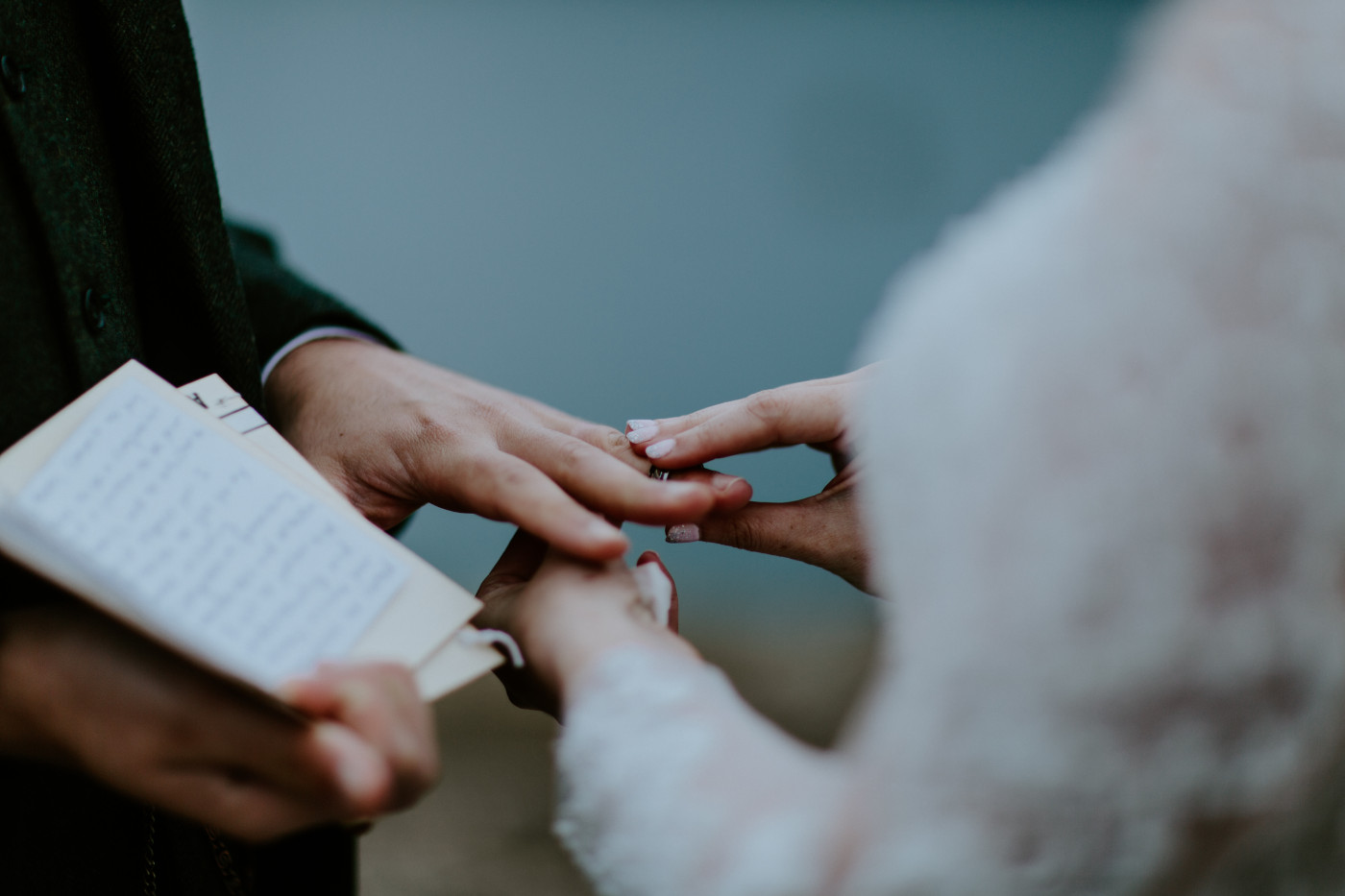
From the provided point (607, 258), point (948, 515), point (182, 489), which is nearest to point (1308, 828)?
point (948, 515)

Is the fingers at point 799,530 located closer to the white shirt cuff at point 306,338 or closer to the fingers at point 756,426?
the fingers at point 756,426

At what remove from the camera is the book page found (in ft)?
1.67

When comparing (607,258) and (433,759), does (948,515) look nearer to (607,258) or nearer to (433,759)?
(433,759)

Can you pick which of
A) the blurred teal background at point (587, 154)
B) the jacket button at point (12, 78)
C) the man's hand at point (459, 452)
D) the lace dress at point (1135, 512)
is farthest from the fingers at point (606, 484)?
the blurred teal background at point (587, 154)

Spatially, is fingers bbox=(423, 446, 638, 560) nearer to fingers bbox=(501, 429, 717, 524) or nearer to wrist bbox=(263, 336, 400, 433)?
fingers bbox=(501, 429, 717, 524)

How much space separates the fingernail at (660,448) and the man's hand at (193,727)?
1.27 feet

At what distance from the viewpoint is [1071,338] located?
40cm

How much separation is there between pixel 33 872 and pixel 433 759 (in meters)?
0.36

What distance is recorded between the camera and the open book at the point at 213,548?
1.64 feet

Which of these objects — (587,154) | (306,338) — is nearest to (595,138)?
(587,154)

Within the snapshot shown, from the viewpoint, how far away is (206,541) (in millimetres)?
556

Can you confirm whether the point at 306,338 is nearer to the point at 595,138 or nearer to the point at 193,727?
the point at 193,727

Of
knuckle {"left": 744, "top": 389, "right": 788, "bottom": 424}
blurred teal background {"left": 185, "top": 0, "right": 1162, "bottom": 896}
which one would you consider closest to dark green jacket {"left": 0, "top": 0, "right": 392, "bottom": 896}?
knuckle {"left": 744, "top": 389, "right": 788, "bottom": 424}

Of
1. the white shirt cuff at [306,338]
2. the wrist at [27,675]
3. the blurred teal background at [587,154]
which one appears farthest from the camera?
the blurred teal background at [587,154]
